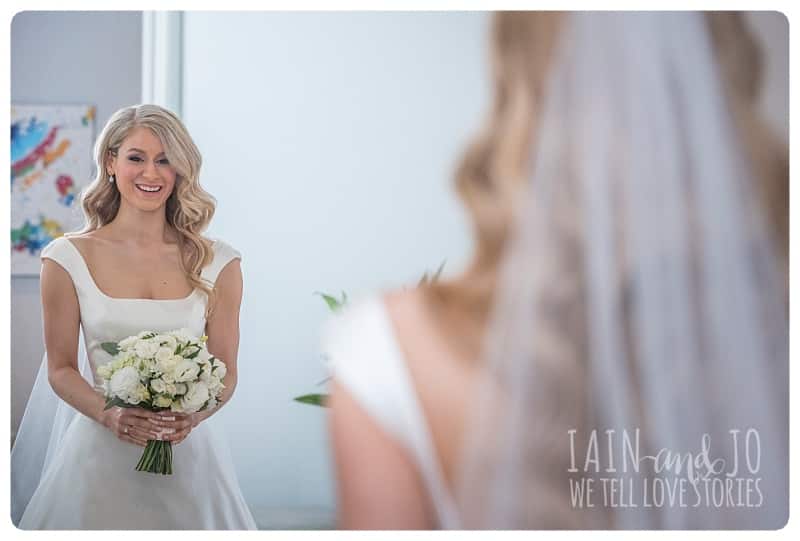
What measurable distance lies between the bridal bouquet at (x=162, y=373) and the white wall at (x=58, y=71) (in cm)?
25

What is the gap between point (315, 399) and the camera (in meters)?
2.00

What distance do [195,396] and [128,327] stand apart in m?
0.24

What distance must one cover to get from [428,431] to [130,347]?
0.80 m

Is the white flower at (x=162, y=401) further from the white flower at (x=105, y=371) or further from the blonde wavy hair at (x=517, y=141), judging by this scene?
the blonde wavy hair at (x=517, y=141)

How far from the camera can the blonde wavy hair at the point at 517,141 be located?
161 cm

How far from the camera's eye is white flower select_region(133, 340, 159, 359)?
1848mm

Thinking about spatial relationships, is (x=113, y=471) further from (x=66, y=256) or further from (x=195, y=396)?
(x=66, y=256)

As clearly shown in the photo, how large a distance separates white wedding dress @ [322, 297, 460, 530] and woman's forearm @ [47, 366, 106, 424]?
0.78m

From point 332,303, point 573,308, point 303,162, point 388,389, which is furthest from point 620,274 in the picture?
point 303,162

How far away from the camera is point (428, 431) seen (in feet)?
4.76

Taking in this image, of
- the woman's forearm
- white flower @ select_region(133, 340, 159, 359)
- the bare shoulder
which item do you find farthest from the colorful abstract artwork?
white flower @ select_region(133, 340, 159, 359)

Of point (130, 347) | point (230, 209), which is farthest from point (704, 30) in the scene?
point (130, 347)

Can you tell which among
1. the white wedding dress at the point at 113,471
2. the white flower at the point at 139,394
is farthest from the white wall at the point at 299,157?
the white flower at the point at 139,394
